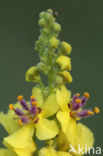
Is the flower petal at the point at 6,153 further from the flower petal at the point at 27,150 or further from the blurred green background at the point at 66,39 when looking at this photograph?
the blurred green background at the point at 66,39

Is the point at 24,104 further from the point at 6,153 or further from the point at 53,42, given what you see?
the point at 53,42

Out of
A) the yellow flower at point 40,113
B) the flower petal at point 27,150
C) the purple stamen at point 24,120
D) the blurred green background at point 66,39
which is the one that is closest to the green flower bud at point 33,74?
the yellow flower at point 40,113

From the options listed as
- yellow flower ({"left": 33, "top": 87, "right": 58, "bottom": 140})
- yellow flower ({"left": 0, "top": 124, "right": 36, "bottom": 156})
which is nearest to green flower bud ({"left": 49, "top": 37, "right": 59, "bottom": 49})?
yellow flower ({"left": 33, "top": 87, "right": 58, "bottom": 140})

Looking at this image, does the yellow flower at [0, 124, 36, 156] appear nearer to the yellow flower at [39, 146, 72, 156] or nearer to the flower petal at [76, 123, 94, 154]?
the yellow flower at [39, 146, 72, 156]

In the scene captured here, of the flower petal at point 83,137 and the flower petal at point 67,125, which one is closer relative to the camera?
the flower petal at point 67,125

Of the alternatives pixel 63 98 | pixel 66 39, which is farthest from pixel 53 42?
pixel 66 39

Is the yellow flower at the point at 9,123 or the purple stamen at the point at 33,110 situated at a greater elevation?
the purple stamen at the point at 33,110

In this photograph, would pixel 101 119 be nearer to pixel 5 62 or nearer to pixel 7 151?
pixel 5 62
